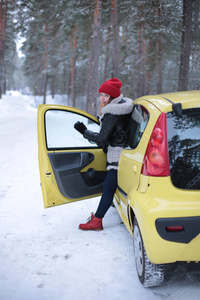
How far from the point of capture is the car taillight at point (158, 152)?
85.0 inches

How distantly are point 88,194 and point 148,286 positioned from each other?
1.70 m

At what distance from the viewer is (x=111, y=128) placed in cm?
321

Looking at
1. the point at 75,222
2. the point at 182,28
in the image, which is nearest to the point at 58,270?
the point at 75,222

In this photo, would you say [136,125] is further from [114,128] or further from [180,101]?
[180,101]

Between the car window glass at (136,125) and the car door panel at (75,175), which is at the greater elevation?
the car window glass at (136,125)

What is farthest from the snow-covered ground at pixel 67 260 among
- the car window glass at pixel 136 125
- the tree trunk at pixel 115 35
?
the tree trunk at pixel 115 35

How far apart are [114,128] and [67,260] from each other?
1592mm

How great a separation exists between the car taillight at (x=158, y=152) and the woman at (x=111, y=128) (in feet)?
3.30

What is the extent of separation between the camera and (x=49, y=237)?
3465mm

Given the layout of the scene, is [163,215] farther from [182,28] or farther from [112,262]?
[182,28]

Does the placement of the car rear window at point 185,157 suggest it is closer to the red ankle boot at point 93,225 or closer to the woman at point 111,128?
the woman at point 111,128

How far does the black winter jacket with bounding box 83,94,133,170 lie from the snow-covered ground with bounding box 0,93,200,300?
1.01 m

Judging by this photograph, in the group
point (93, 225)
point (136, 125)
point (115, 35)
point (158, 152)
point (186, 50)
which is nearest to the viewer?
point (158, 152)

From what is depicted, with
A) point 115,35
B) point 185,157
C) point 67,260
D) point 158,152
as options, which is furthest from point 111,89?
point 115,35
